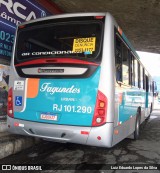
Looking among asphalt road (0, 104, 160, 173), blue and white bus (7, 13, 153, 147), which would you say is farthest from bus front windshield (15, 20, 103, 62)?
asphalt road (0, 104, 160, 173)

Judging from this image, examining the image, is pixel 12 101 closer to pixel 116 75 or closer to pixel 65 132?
pixel 65 132

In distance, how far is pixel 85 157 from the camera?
18.1 feet

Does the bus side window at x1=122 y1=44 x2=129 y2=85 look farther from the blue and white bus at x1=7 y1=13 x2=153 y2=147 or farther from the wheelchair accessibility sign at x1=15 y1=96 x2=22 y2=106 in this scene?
the wheelchair accessibility sign at x1=15 y1=96 x2=22 y2=106

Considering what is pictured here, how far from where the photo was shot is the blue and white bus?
4.63 meters

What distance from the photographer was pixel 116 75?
16.3ft

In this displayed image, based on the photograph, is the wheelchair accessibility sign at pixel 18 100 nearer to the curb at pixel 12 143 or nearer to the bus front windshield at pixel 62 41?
the bus front windshield at pixel 62 41

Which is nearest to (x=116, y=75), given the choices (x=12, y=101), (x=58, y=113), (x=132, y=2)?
(x=58, y=113)

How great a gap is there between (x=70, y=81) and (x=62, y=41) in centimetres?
86

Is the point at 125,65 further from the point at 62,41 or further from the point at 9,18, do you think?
the point at 9,18

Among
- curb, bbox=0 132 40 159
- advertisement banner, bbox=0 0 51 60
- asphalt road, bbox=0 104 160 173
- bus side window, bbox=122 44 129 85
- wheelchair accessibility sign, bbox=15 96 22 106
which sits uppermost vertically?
advertisement banner, bbox=0 0 51 60

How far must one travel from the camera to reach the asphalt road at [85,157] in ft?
15.8

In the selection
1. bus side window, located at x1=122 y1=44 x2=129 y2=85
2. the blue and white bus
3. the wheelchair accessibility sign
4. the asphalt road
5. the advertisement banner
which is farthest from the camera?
the advertisement banner

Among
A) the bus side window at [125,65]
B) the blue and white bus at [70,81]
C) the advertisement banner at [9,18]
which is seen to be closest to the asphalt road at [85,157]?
the blue and white bus at [70,81]

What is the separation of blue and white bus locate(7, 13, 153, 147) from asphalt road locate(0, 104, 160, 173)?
495 mm
